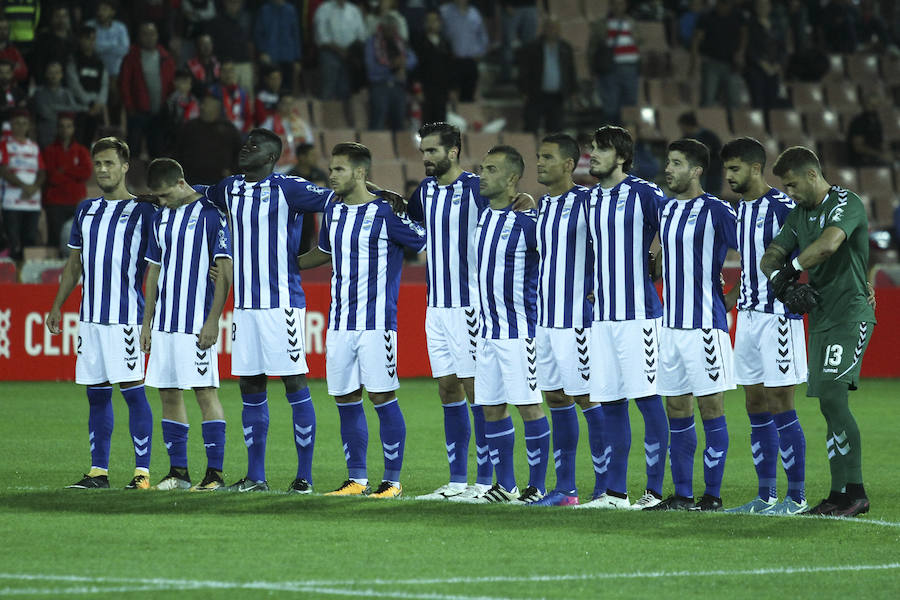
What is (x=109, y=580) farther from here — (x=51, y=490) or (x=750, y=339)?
(x=750, y=339)

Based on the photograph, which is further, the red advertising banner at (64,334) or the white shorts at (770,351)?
the red advertising banner at (64,334)

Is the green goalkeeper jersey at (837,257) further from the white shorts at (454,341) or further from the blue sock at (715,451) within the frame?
the white shorts at (454,341)

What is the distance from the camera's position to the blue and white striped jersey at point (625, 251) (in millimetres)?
9469

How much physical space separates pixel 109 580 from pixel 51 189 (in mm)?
12308

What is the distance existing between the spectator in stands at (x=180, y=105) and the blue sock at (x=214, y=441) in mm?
9501

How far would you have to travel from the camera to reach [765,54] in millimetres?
24812

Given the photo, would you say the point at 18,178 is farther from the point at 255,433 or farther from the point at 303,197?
the point at 255,433

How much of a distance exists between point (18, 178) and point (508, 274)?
32.8 feet

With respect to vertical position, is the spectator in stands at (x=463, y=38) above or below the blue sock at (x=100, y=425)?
above

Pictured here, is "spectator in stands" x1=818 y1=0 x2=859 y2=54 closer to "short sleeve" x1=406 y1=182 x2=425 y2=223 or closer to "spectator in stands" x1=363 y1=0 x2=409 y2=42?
"spectator in stands" x1=363 y1=0 x2=409 y2=42

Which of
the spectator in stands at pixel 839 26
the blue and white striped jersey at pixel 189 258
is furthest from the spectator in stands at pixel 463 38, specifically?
the blue and white striped jersey at pixel 189 258

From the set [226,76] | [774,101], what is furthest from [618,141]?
[774,101]

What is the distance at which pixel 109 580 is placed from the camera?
6.97 metres

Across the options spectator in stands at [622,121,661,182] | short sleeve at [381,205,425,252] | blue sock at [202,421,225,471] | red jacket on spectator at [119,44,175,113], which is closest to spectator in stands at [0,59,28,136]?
red jacket on spectator at [119,44,175,113]
